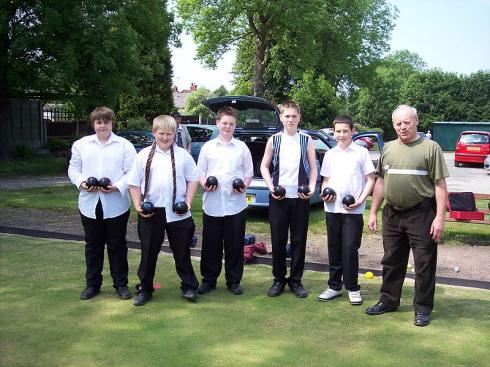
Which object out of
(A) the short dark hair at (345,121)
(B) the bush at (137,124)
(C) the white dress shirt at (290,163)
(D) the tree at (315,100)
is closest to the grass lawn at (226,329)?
(C) the white dress shirt at (290,163)

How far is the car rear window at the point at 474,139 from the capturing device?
25.1 meters

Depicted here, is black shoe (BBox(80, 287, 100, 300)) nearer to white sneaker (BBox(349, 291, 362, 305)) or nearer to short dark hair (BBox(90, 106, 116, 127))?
short dark hair (BBox(90, 106, 116, 127))

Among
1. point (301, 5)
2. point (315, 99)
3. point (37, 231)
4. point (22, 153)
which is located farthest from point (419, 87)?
point (37, 231)

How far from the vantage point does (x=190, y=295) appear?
216 inches

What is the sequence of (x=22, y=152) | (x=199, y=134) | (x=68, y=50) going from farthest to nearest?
(x=22, y=152) < (x=199, y=134) < (x=68, y=50)

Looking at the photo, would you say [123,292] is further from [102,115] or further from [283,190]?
[283,190]

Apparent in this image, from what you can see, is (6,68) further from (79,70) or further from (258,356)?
(258,356)

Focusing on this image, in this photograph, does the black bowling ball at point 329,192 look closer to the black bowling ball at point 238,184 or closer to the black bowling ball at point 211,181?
the black bowling ball at point 238,184

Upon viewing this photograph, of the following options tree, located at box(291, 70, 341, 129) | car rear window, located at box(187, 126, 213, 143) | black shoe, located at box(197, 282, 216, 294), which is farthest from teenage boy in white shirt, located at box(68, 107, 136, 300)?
tree, located at box(291, 70, 341, 129)

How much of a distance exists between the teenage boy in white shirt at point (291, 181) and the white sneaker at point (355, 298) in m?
0.47

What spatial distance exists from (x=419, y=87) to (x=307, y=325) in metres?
54.0

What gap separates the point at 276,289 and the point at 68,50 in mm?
15245

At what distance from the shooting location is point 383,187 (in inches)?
199

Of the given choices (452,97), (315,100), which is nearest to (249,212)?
(315,100)
